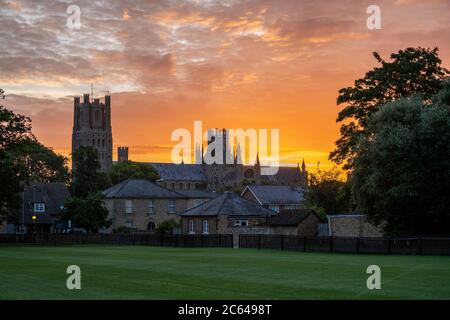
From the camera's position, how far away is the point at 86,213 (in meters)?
89.0

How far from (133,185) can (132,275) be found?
244 ft

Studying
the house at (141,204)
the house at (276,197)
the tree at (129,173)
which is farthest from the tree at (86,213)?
the tree at (129,173)

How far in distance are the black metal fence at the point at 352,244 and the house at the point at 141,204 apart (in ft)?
126

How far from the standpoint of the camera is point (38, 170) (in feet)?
488

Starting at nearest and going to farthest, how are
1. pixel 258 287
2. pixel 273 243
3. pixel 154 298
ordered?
1. pixel 154 298
2. pixel 258 287
3. pixel 273 243

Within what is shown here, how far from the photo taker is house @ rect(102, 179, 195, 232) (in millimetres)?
101688

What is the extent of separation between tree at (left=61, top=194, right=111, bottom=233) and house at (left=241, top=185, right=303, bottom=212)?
27456mm

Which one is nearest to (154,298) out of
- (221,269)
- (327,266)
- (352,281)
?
(352,281)

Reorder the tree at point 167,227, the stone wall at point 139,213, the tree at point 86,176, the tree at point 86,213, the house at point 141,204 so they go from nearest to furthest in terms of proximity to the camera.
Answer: the tree at point 86,213 < the tree at point 167,227 < the stone wall at point 139,213 < the house at point 141,204 < the tree at point 86,176

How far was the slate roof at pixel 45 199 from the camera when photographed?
101688mm


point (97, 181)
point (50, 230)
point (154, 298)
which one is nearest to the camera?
point (154, 298)

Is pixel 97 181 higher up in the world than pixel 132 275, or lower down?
higher up

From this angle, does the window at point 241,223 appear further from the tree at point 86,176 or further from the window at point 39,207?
the tree at point 86,176
